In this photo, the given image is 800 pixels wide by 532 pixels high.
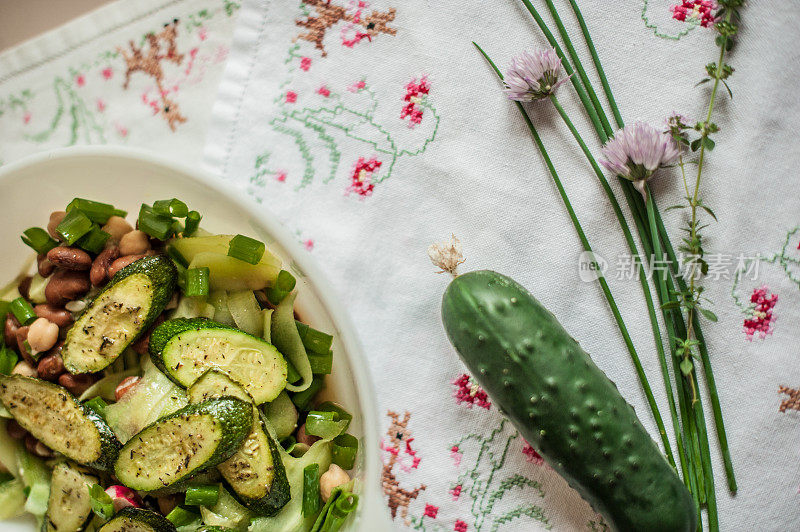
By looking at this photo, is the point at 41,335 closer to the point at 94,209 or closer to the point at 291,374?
the point at 94,209

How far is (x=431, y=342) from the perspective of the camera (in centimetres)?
107

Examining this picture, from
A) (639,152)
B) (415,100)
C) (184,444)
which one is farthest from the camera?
(415,100)

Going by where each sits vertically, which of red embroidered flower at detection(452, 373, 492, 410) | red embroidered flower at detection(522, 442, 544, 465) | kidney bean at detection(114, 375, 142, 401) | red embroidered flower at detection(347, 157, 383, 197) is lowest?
kidney bean at detection(114, 375, 142, 401)

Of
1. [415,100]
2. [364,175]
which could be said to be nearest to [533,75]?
[415,100]

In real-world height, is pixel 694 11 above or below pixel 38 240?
above

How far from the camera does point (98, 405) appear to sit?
0.95 meters

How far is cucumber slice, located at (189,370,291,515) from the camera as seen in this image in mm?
861

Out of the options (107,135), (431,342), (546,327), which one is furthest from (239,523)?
(107,135)

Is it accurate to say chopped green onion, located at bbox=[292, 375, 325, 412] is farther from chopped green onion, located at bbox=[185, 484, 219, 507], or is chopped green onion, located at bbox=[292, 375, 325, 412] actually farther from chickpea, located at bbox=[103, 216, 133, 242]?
chickpea, located at bbox=[103, 216, 133, 242]

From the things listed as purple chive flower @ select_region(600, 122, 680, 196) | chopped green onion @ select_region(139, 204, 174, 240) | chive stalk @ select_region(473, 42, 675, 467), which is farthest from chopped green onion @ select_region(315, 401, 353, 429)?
purple chive flower @ select_region(600, 122, 680, 196)

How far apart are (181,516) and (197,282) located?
333 mm

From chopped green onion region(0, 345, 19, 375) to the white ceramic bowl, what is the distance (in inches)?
4.7

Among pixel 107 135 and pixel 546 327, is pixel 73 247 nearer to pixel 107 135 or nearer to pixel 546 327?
pixel 107 135

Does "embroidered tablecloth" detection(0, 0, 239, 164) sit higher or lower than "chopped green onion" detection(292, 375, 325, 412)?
higher
